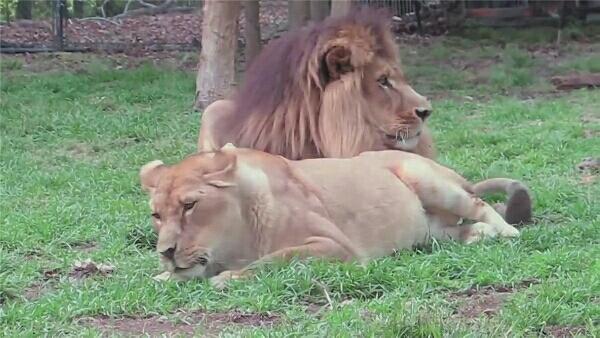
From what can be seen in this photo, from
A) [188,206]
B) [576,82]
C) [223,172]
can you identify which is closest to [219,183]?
[223,172]

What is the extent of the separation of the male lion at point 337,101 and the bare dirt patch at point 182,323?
1604 mm

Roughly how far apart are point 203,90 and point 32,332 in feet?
21.8

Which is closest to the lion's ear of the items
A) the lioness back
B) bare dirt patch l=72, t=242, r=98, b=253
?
the lioness back

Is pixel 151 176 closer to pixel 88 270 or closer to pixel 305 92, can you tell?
pixel 88 270

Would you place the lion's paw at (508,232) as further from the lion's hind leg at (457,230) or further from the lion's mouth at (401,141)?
the lion's mouth at (401,141)

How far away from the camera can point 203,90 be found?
10.4m

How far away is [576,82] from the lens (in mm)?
12070

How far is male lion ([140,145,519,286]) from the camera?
436cm

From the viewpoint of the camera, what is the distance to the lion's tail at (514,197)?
18.2 feet

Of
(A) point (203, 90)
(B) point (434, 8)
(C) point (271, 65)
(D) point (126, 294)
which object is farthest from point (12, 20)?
(D) point (126, 294)

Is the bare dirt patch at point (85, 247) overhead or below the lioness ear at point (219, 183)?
below

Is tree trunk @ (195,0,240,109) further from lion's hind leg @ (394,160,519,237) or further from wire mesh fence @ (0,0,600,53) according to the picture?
lion's hind leg @ (394,160,519,237)

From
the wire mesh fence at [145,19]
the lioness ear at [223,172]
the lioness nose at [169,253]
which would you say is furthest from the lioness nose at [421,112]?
the wire mesh fence at [145,19]

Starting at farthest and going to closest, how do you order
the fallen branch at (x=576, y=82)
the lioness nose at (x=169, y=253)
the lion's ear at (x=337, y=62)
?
the fallen branch at (x=576, y=82) < the lion's ear at (x=337, y=62) < the lioness nose at (x=169, y=253)
